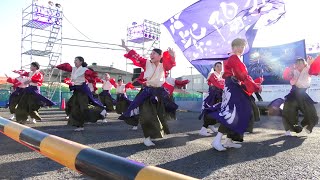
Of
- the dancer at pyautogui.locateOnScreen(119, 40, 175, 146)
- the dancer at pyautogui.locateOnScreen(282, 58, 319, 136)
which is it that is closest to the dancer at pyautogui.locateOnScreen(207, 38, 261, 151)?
the dancer at pyautogui.locateOnScreen(119, 40, 175, 146)

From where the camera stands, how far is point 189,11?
27.3ft

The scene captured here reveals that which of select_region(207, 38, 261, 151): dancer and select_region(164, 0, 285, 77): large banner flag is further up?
select_region(164, 0, 285, 77): large banner flag

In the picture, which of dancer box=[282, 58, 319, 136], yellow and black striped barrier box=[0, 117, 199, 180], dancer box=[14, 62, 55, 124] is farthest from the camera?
dancer box=[14, 62, 55, 124]

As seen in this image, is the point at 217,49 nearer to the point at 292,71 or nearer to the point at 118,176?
the point at 292,71

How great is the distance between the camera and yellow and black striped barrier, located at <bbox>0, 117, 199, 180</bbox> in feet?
A: 4.00

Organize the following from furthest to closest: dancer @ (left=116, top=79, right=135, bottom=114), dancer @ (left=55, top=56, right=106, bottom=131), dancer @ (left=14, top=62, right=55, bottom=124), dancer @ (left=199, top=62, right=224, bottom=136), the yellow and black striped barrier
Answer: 1. dancer @ (left=116, top=79, right=135, bottom=114)
2. dancer @ (left=14, top=62, right=55, bottom=124)
3. dancer @ (left=55, top=56, right=106, bottom=131)
4. dancer @ (left=199, top=62, right=224, bottom=136)
5. the yellow and black striped barrier

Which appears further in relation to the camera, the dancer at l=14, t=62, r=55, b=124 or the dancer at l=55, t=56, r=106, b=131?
the dancer at l=14, t=62, r=55, b=124

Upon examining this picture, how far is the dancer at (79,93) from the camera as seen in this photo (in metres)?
7.97

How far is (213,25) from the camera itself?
802 centimetres

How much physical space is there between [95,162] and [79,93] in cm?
676

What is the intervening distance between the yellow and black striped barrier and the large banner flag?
5.78m

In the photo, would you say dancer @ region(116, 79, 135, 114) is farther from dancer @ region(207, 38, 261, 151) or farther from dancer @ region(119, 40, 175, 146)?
dancer @ region(207, 38, 261, 151)

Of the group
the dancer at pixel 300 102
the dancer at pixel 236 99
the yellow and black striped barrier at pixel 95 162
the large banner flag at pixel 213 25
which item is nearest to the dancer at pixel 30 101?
the large banner flag at pixel 213 25

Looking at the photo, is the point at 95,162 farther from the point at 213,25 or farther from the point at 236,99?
the point at 213,25
